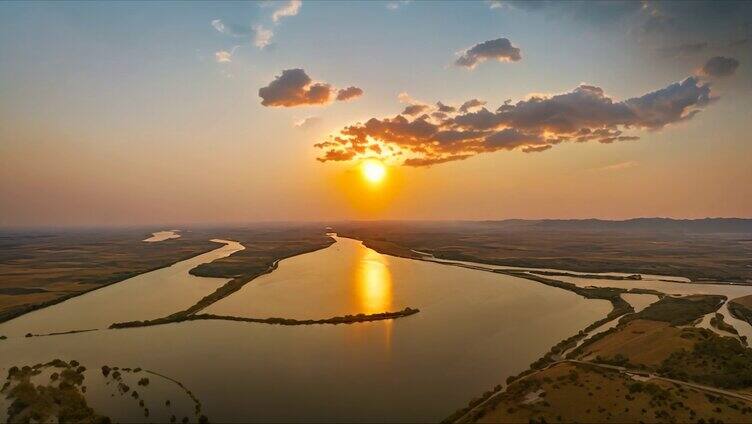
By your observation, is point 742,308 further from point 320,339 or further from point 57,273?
point 57,273

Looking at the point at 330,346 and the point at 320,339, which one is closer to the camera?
the point at 330,346

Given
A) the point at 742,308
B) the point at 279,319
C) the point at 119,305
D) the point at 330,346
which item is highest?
the point at 742,308

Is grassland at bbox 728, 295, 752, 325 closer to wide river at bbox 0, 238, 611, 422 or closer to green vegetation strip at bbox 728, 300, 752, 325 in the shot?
green vegetation strip at bbox 728, 300, 752, 325

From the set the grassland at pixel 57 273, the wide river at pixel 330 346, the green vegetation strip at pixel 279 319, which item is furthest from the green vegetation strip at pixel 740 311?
the grassland at pixel 57 273

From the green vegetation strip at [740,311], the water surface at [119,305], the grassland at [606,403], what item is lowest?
the water surface at [119,305]

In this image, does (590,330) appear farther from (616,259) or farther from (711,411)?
A: (616,259)

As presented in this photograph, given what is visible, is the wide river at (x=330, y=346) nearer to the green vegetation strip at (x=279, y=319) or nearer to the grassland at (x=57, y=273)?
the green vegetation strip at (x=279, y=319)

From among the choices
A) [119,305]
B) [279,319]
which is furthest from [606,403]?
[119,305]

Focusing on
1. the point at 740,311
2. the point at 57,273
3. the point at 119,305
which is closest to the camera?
the point at 740,311

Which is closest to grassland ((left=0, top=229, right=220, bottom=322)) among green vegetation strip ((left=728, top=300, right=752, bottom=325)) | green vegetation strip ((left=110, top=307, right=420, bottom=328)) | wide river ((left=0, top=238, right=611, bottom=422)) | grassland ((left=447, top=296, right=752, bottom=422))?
wide river ((left=0, top=238, right=611, bottom=422))
